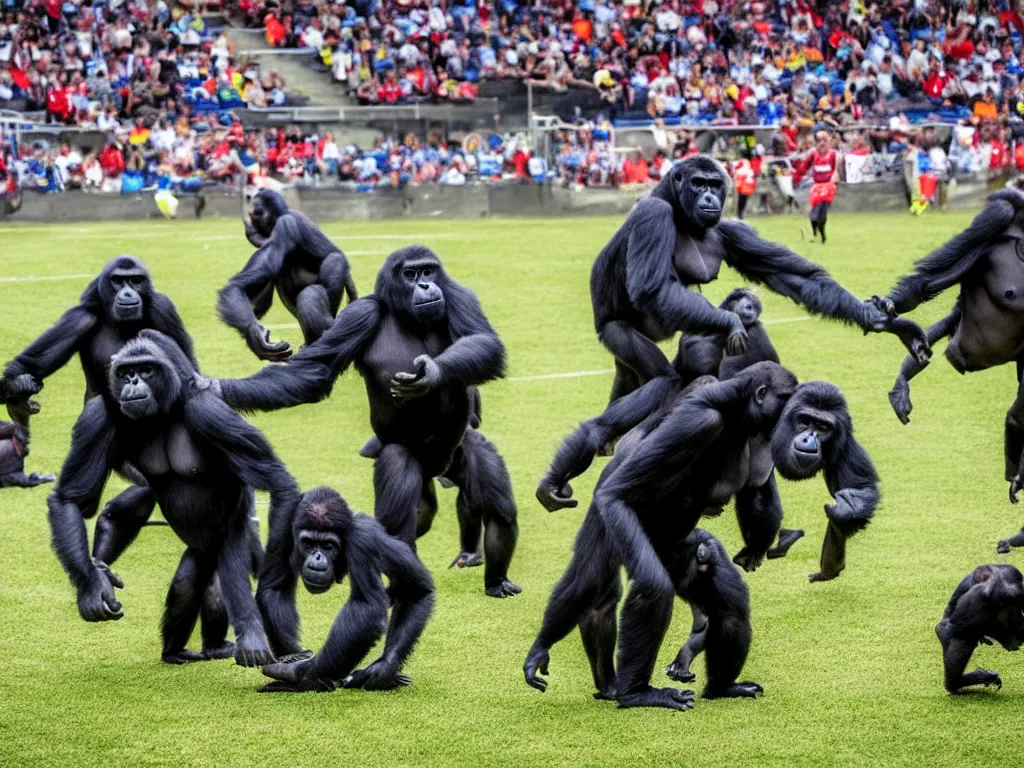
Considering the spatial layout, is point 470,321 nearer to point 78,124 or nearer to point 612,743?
point 612,743

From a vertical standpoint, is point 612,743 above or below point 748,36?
below

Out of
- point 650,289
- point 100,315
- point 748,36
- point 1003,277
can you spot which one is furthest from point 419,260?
point 748,36

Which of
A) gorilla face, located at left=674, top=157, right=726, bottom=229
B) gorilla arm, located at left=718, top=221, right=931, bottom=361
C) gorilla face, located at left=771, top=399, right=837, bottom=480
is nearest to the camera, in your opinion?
gorilla face, located at left=771, top=399, right=837, bottom=480

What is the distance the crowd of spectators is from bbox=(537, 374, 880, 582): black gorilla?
83.1 ft

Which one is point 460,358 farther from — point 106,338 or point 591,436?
point 106,338

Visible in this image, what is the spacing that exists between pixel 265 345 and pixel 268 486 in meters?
2.46

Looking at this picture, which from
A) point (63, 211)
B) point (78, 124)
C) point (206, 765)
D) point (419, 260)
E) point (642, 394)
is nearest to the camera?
point (206, 765)

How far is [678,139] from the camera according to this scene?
2886 centimetres

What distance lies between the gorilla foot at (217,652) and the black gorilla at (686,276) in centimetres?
268

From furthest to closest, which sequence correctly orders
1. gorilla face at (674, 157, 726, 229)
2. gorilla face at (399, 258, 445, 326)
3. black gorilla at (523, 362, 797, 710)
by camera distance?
gorilla face at (674, 157, 726, 229), gorilla face at (399, 258, 445, 326), black gorilla at (523, 362, 797, 710)

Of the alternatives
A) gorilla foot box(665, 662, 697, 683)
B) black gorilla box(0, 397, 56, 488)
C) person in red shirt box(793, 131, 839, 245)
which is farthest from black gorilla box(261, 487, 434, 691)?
person in red shirt box(793, 131, 839, 245)

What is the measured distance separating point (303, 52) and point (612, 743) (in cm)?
3074

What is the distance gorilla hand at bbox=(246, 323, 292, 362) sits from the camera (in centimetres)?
874

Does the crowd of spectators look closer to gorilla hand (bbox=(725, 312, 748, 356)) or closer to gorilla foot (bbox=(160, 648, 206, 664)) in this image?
gorilla hand (bbox=(725, 312, 748, 356))
